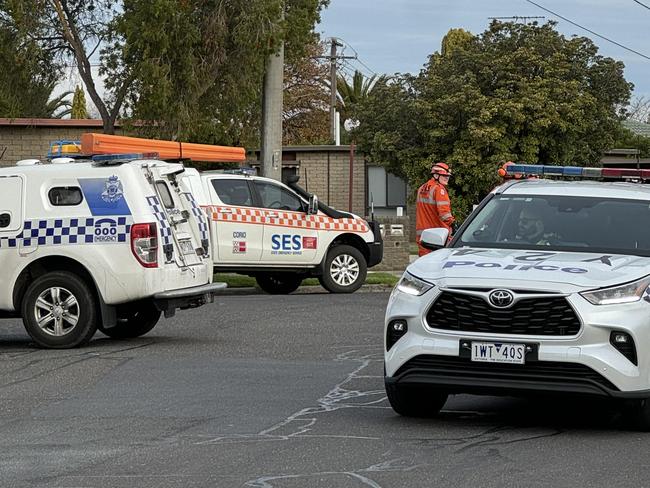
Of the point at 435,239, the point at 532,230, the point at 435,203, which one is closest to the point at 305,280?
the point at 435,203

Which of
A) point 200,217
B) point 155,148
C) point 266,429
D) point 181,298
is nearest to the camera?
point 266,429

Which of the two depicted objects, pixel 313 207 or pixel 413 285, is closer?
pixel 413 285

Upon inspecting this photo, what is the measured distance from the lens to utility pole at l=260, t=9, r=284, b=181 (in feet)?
81.7

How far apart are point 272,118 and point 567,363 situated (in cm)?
1736

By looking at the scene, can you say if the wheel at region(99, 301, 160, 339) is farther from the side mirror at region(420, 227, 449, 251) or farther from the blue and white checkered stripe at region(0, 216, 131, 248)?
the side mirror at region(420, 227, 449, 251)

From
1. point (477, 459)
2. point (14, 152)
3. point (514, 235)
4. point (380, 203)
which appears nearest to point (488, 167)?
point (380, 203)

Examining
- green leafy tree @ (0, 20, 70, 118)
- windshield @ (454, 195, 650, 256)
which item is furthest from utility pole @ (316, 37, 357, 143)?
windshield @ (454, 195, 650, 256)

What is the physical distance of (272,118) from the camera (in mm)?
25109

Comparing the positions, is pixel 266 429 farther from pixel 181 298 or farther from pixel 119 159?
pixel 119 159

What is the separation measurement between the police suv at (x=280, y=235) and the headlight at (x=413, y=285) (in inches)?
418

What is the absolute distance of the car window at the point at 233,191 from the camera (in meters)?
20.1

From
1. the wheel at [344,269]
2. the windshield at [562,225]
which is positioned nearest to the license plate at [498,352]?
the windshield at [562,225]

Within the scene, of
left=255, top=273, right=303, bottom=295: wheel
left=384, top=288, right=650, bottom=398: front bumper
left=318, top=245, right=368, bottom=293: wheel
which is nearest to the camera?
left=384, top=288, right=650, bottom=398: front bumper

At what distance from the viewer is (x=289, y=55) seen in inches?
1085
